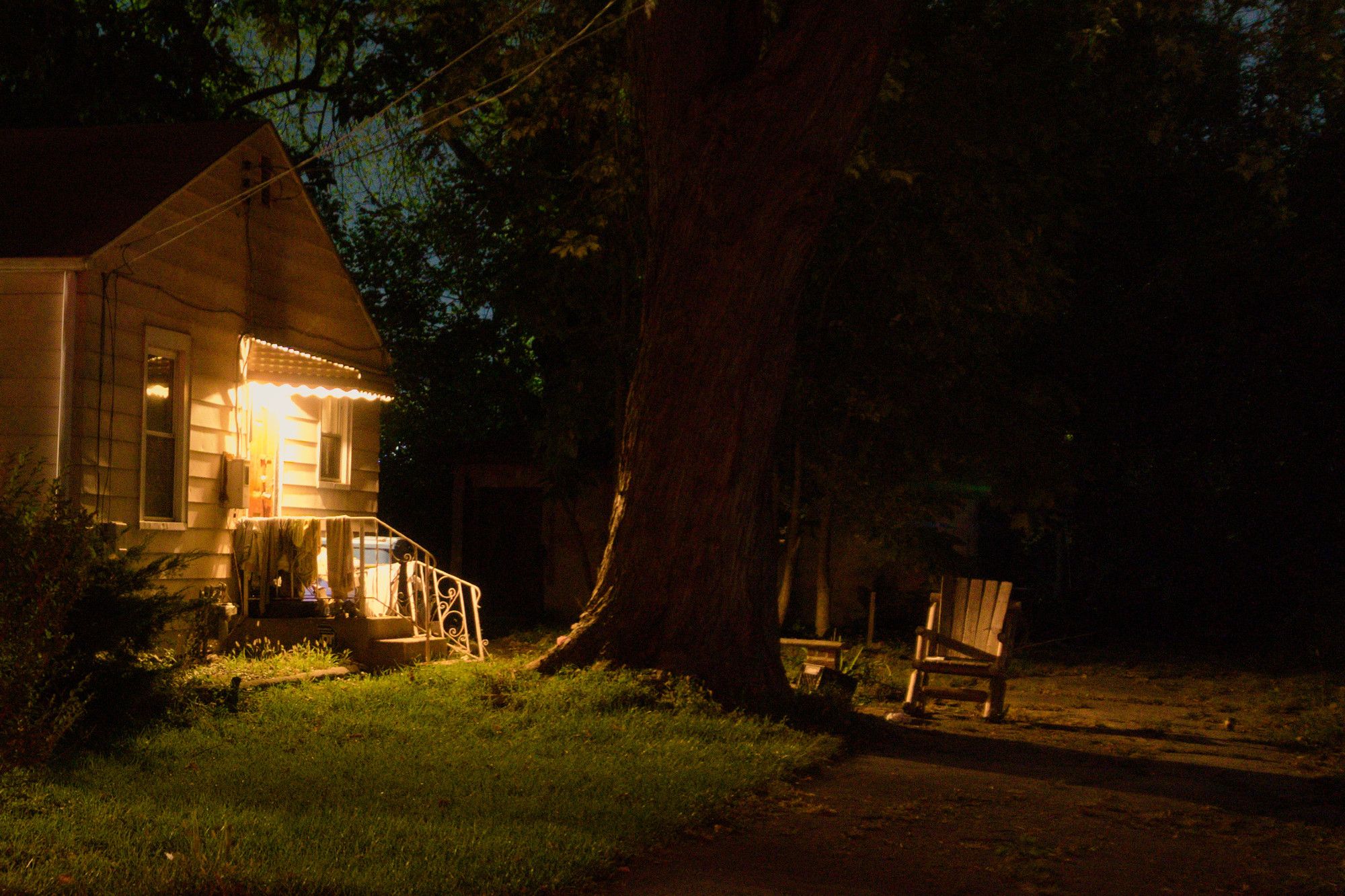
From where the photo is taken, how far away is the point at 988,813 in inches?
280

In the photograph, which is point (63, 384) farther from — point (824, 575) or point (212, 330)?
point (824, 575)

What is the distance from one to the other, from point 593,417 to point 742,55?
8.95m

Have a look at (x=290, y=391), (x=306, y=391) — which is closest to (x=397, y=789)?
(x=306, y=391)

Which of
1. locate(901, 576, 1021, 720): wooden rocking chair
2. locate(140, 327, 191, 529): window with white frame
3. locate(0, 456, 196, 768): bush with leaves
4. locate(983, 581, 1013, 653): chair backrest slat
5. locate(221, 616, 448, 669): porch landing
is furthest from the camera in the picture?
locate(221, 616, 448, 669): porch landing

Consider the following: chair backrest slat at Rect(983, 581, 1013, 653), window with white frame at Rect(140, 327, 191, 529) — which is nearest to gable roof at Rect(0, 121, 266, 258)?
window with white frame at Rect(140, 327, 191, 529)

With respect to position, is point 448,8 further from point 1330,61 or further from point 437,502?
point 437,502

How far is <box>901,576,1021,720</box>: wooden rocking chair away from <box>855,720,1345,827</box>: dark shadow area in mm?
1193

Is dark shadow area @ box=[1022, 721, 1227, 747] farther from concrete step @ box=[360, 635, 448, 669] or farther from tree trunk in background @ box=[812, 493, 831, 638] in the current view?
tree trunk in background @ box=[812, 493, 831, 638]

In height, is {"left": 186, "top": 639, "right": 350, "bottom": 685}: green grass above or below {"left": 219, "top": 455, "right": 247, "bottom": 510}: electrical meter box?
below

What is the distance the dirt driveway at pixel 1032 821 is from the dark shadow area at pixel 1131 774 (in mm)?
24

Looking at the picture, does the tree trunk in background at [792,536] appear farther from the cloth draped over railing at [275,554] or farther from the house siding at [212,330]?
the cloth draped over railing at [275,554]

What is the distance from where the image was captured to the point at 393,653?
470 inches

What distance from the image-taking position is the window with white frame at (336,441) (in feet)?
47.4

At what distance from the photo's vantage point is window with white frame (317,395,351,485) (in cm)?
1444
